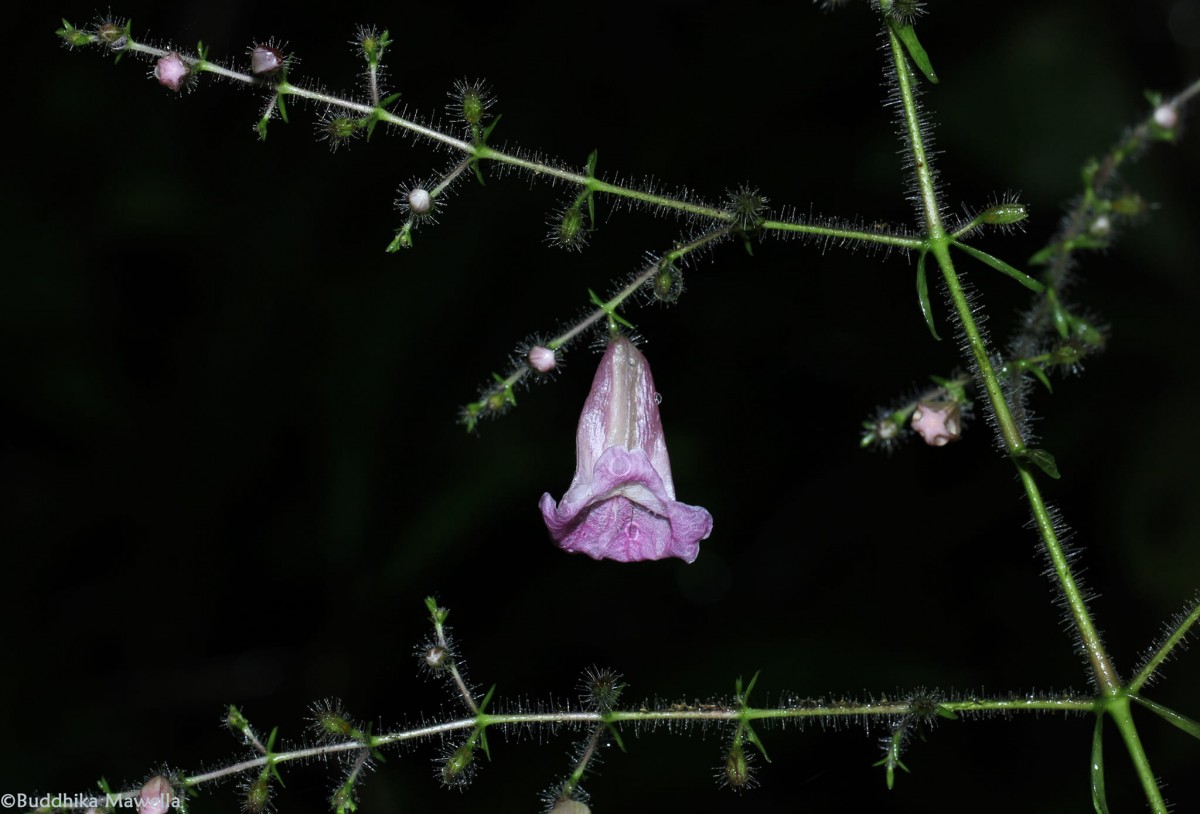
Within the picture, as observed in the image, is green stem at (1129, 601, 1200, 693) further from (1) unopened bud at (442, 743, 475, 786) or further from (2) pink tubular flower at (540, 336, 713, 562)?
(1) unopened bud at (442, 743, 475, 786)

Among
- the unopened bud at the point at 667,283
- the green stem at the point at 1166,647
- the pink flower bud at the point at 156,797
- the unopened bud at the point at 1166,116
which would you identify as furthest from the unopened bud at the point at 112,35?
the green stem at the point at 1166,647

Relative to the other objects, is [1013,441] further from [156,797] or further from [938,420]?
[156,797]

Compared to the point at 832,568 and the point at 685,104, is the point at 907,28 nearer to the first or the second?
the point at 685,104

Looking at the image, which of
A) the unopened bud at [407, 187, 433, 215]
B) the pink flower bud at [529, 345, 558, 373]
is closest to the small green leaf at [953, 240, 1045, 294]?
the pink flower bud at [529, 345, 558, 373]

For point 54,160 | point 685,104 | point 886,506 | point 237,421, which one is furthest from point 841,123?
point 54,160

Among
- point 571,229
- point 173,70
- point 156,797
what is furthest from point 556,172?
point 156,797

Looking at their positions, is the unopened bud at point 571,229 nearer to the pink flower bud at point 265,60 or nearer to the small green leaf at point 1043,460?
the pink flower bud at point 265,60
